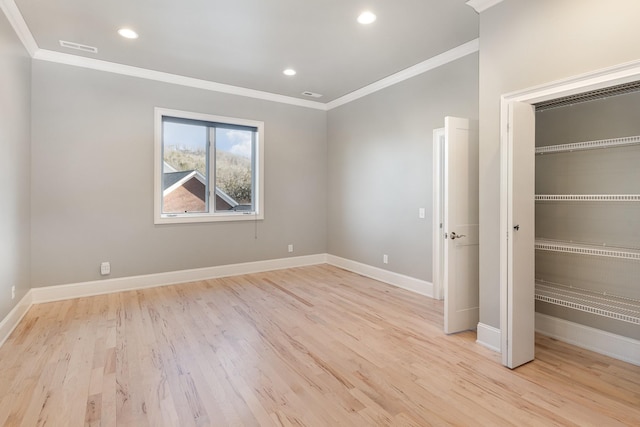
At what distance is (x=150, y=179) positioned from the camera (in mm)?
4449

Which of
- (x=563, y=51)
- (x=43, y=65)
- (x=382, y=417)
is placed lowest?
(x=382, y=417)

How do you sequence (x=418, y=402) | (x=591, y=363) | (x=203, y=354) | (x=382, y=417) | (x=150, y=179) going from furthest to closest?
(x=150, y=179), (x=203, y=354), (x=591, y=363), (x=418, y=402), (x=382, y=417)

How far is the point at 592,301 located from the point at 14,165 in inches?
211

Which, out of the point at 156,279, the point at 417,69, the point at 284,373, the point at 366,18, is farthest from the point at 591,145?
the point at 156,279

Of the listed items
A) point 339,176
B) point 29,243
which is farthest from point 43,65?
point 339,176

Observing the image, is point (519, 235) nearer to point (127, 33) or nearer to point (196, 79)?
point (127, 33)

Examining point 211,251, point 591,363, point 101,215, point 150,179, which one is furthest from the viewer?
point 211,251

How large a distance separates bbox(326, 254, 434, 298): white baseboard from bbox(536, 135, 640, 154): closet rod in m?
2.05

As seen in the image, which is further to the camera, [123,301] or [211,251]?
[211,251]

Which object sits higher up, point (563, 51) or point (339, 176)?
point (563, 51)

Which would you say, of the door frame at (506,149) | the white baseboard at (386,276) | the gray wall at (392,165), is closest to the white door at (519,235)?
the door frame at (506,149)

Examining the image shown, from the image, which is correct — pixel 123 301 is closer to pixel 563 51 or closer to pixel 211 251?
pixel 211 251

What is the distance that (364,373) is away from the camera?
233 cm

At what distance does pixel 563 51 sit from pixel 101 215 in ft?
16.7
